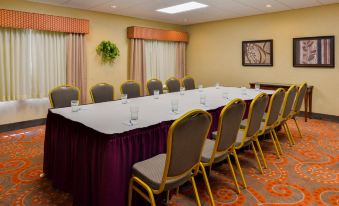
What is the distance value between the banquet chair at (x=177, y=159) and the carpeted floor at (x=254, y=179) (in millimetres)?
581

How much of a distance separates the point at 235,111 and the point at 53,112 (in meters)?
1.85

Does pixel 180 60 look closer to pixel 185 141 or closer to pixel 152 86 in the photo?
pixel 152 86

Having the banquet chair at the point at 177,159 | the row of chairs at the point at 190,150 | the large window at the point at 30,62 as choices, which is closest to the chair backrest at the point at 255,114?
the row of chairs at the point at 190,150

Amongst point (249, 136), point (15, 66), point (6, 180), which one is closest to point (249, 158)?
point (249, 136)

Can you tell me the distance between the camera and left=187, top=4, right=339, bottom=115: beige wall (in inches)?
216

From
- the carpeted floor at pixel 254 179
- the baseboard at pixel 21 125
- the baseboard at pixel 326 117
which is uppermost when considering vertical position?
the baseboard at pixel 326 117

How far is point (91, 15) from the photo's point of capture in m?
5.83

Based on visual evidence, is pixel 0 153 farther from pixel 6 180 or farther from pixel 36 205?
pixel 36 205

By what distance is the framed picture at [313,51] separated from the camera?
5.40m

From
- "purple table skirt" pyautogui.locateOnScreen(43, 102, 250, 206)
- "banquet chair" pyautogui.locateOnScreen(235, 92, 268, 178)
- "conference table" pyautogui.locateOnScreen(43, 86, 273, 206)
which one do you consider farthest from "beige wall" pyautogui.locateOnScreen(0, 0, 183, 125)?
"banquet chair" pyautogui.locateOnScreen(235, 92, 268, 178)

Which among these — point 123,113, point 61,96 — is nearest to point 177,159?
point 123,113

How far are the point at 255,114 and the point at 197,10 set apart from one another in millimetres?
3901

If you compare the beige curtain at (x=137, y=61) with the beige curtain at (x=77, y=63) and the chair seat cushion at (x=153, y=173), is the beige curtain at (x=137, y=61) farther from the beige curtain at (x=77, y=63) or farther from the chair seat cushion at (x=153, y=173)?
the chair seat cushion at (x=153, y=173)

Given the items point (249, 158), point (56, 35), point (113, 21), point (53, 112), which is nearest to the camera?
point (53, 112)
